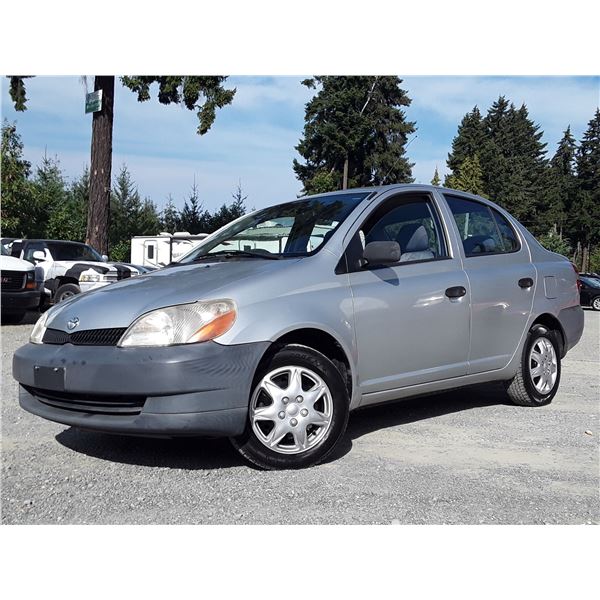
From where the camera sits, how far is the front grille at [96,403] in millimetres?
3729

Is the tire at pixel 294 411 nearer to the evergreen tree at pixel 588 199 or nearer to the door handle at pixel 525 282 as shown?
the door handle at pixel 525 282

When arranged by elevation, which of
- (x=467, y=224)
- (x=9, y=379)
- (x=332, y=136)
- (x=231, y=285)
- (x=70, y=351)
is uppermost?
(x=332, y=136)

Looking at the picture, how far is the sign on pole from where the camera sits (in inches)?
562

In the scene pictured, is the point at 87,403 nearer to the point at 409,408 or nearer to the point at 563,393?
the point at 409,408

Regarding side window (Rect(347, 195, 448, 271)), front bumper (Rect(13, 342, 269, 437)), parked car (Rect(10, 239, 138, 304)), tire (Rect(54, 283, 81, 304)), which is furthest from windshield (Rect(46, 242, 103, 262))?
front bumper (Rect(13, 342, 269, 437))

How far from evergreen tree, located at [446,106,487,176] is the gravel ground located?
71.0m

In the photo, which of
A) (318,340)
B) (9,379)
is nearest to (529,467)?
(318,340)

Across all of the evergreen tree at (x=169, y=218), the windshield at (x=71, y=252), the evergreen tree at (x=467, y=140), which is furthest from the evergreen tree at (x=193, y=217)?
the evergreen tree at (x=467, y=140)

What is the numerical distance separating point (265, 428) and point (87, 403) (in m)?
0.97

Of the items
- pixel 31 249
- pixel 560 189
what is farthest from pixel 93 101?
pixel 560 189

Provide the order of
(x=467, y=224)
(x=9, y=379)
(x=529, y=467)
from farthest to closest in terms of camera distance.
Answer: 1. (x=9, y=379)
2. (x=467, y=224)
3. (x=529, y=467)

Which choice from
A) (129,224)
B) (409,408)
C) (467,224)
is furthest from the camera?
(129,224)

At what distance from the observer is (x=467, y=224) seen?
17.8ft

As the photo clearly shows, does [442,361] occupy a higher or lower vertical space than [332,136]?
lower
